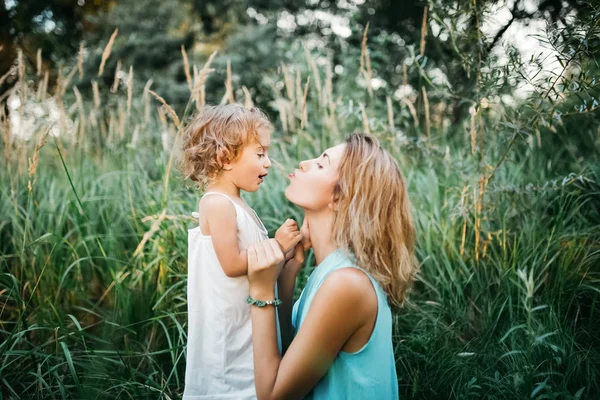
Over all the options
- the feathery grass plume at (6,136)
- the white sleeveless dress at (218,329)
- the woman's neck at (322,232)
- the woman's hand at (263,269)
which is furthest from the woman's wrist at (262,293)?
the feathery grass plume at (6,136)

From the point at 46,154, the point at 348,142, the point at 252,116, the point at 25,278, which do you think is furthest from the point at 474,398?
the point at 46,154

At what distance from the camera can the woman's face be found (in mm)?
1613

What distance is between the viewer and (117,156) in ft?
12.2

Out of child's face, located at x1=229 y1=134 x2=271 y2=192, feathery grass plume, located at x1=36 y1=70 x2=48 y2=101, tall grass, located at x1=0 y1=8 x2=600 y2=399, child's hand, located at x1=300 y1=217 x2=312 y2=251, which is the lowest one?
tall grass, located at x1=0 y1=8 x2=600 y2=399

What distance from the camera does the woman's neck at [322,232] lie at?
65.0 inches

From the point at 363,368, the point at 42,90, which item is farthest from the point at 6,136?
the point at 363,368

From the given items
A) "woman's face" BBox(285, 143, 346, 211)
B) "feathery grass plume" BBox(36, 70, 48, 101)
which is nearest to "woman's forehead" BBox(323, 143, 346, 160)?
"woman's face" BBox(285, 143, 346, 211)

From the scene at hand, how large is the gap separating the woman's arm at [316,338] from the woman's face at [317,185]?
0.90ft

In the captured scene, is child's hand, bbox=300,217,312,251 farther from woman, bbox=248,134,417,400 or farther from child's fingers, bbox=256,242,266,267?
child's fingers, bbox=256,242,266,267

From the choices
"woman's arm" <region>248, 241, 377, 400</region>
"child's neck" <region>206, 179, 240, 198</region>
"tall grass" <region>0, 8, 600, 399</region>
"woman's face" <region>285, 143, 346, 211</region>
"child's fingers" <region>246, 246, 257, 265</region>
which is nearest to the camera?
"woman's arm" <region>248, 241, 377, 400</region>

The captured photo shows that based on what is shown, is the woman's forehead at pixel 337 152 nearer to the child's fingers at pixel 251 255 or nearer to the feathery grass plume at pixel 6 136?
the child's fingers at pixel 251 255

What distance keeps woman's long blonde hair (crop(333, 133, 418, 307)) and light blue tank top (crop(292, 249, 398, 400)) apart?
0.20 ft

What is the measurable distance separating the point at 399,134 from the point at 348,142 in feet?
5.68

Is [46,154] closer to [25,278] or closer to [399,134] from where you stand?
[25,278]
